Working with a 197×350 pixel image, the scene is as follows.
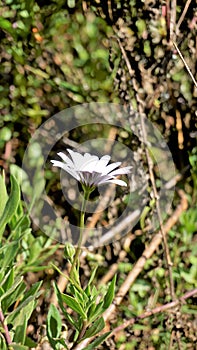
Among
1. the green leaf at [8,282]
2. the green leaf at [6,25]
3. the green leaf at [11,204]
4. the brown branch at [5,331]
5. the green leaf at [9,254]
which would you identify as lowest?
the brown branch at [5,331]

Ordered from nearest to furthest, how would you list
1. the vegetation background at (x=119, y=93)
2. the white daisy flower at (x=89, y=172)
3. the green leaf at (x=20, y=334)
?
1. the white daisy flower at (x=89, y=172)
2. the green leaf at (x=20, y=334)
3. the vegetation background at (x=119, y=93)

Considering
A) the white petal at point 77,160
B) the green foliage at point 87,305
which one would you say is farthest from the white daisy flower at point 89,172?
the green foliage at point 87,305

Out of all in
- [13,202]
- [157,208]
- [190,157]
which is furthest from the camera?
[190,157]

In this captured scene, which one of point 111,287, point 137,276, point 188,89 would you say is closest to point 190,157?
point 188,89

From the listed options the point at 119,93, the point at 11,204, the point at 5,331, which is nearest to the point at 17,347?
the point at 5,331

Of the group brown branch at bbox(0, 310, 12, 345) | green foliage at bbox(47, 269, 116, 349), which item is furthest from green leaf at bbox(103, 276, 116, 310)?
brown branch at bbox(0, 310, 12, 345)

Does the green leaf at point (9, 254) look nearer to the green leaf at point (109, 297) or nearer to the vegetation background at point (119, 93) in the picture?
the green leaf at point (109, 297)

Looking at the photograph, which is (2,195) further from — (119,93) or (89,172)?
(119,93)

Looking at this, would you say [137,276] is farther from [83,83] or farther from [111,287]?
[111,287]

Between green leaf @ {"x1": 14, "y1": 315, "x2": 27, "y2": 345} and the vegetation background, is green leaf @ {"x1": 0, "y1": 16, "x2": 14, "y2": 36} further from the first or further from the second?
green leaf @ {"x1": 14, "y1": 315, "x2": 27, "y2": 345}
